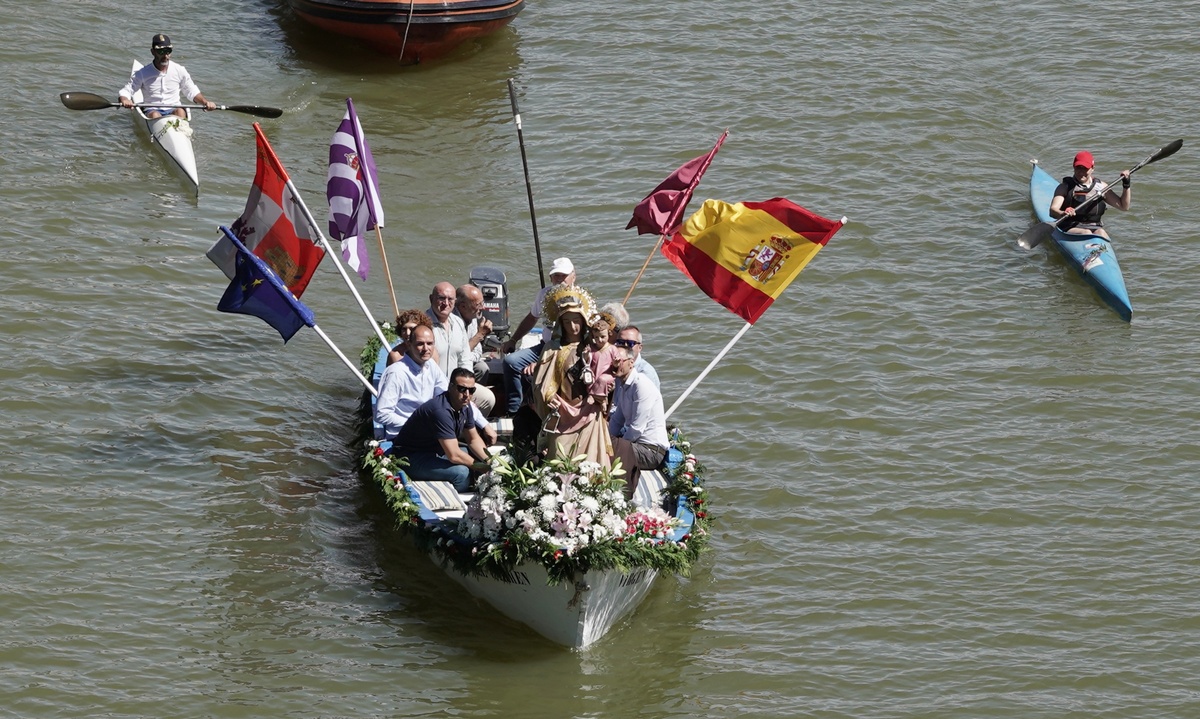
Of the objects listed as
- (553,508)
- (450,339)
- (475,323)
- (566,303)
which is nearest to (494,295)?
(475,323)

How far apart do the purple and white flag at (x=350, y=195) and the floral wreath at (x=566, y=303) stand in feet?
7.85

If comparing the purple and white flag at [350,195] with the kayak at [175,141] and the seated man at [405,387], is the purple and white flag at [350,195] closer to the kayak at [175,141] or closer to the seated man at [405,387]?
the seated man at [405,387]

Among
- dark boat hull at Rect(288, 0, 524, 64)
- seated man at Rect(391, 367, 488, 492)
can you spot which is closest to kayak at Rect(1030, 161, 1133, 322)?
seated man at Rect(391, 367, 488, 492)

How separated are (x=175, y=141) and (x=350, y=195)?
19.4 feet

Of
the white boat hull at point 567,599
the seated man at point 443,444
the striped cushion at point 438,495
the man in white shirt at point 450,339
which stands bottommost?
the white boat hull at point 567,599

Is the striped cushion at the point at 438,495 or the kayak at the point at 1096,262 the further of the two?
the kayak at the point at 1096,262

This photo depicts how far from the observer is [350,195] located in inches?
558

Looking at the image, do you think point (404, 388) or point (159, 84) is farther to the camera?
point (159, 84)

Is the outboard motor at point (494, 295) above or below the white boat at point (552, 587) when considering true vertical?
above

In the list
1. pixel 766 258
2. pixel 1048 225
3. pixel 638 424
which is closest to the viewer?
pixel 638 424

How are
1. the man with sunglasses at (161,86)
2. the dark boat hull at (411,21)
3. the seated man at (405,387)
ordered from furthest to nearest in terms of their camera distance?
the dark boat hull at (411,21)
the man with sunglasses at (161,86)
the seated man at (405,387)

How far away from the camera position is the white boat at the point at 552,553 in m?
10.8

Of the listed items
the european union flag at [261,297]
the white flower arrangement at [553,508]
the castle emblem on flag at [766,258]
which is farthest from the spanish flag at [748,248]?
the european union flag at [261,297]

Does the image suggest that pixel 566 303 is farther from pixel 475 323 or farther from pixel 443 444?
→ pixel 475 323
